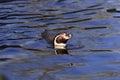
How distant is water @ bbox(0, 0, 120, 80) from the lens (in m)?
8.80

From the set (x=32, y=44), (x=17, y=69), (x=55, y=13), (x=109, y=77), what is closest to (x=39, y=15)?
(x=55, y=13)

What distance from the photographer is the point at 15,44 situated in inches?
428

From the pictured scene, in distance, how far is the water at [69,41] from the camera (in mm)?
8797

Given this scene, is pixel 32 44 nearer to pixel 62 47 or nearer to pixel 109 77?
pixel 62 47

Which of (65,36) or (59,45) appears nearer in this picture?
(65,36)

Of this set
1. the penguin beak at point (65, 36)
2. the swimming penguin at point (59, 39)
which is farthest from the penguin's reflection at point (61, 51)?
the penguin beak at point (65, 36)

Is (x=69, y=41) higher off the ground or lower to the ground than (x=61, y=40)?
lower

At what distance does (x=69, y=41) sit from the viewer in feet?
36.6

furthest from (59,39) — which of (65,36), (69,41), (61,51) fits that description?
(69,41)

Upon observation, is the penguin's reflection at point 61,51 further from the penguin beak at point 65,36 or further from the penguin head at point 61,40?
the penguin beak at point 65,36

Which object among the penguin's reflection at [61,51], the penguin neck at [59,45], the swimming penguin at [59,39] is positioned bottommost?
the penguin's reflection at [61,51]

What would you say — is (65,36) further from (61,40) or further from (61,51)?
(61,51)

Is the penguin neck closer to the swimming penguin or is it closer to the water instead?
the swimming penguin

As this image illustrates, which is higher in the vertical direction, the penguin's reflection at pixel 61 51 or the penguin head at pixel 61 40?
the penguin head at pixel 61 40
